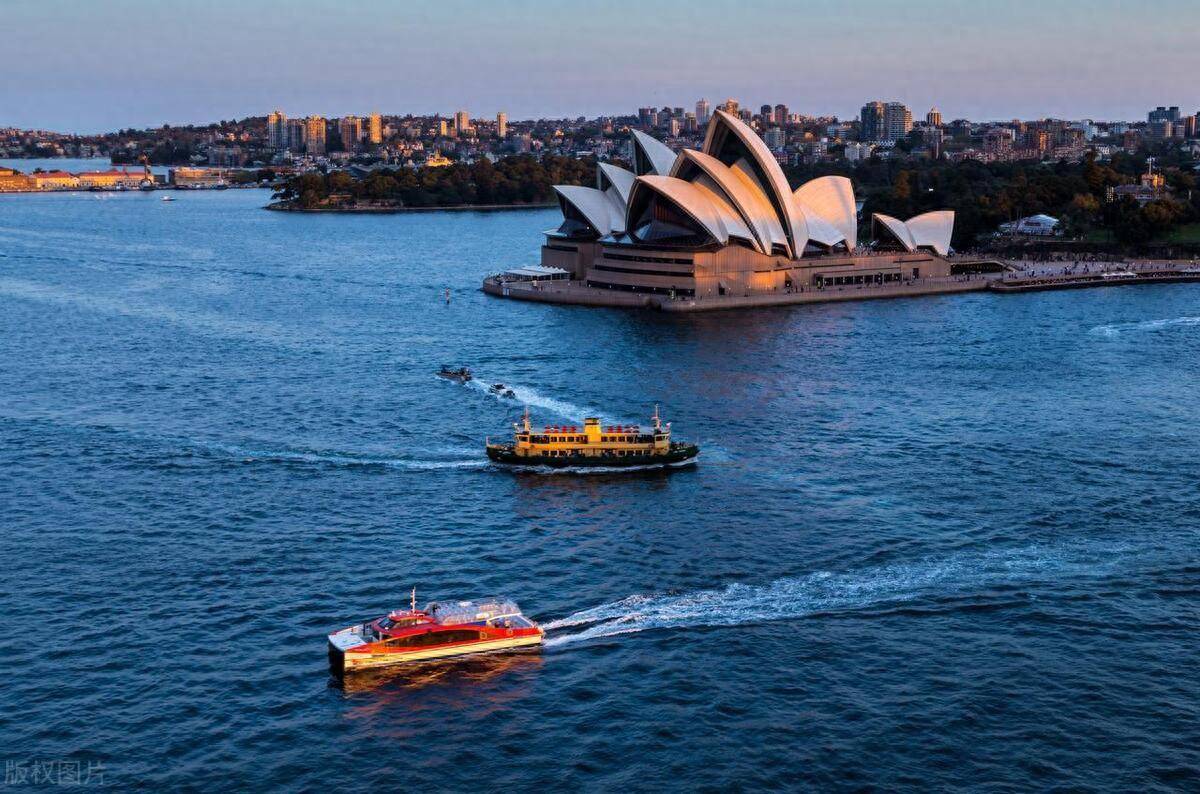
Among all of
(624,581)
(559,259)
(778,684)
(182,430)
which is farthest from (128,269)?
(778,684)

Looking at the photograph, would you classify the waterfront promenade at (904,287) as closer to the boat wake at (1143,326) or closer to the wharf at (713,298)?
the wharf at (713,298)

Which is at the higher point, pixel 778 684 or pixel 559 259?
pixel 559 259

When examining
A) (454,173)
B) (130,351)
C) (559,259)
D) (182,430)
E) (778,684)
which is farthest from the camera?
(454,173)

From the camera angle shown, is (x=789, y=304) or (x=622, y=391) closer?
(x=622, y=391)

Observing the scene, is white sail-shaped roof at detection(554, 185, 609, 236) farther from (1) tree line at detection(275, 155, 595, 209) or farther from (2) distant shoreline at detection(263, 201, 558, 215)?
(1) tree line at detection(275, 155, 595, 209)

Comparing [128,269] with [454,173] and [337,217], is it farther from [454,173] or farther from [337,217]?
[454,173]
